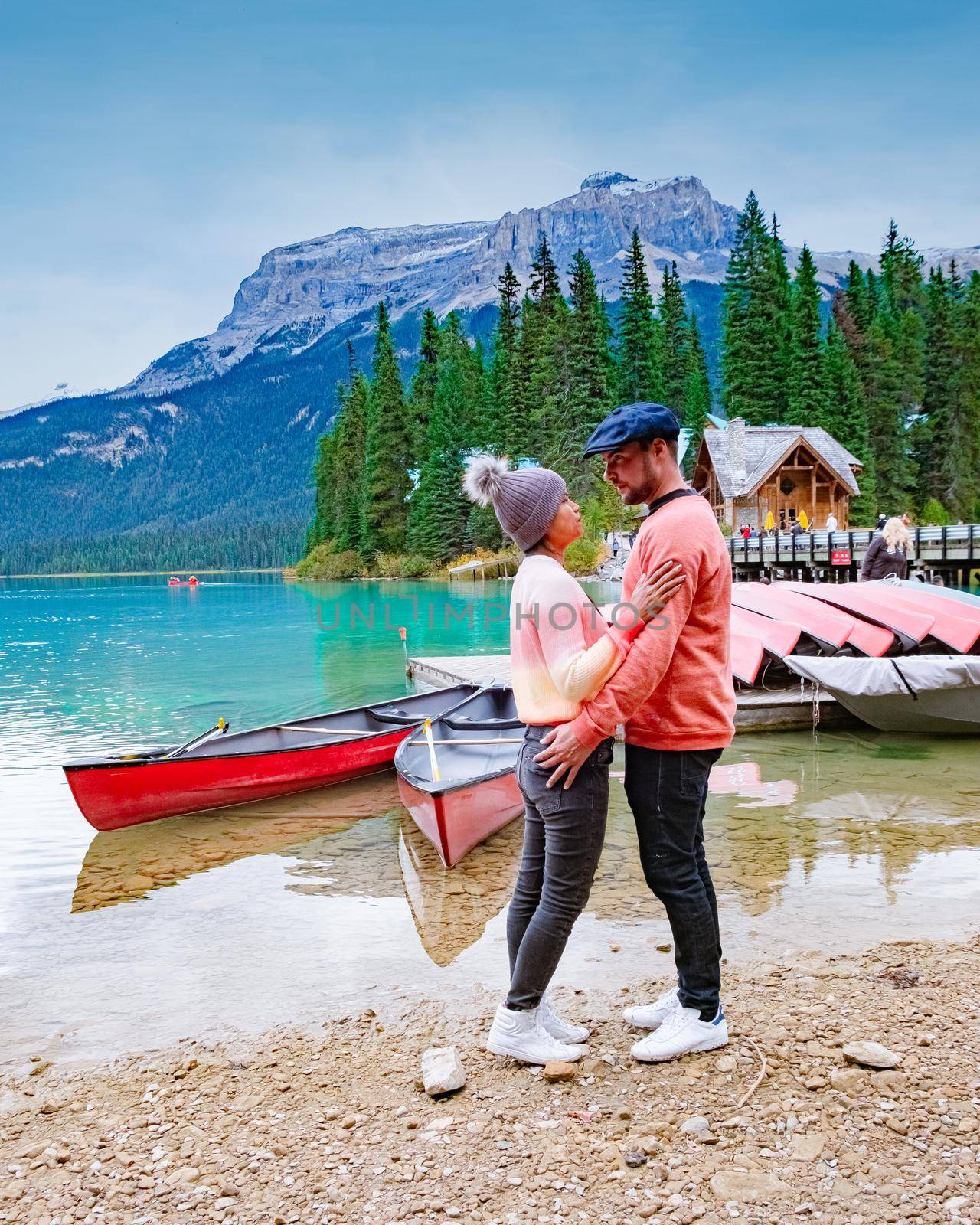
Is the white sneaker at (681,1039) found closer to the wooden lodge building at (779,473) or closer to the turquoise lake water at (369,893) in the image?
the turquoise lake water at (369,893)

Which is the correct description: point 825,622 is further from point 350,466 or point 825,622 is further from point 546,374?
point 350,466

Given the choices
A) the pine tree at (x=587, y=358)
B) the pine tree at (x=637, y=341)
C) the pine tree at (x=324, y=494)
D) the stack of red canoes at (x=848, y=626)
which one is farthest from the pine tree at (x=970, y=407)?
the pine tree at (x=324, y=494)

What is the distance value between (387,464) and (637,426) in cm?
7680

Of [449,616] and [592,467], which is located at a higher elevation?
[592,467]

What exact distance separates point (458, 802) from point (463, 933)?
1.53 metres

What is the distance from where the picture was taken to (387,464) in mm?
78500

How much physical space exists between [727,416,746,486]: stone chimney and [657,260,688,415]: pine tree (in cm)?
1912

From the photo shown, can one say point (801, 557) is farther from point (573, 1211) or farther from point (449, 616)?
point (573, 1211)

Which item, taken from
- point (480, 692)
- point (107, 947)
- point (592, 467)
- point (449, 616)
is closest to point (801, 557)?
point (449, 616)

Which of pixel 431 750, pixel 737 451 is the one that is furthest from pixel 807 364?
pixel 431 750

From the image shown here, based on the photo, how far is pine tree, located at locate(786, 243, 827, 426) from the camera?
2149 inches

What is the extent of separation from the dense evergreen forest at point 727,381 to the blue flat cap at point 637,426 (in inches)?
2114

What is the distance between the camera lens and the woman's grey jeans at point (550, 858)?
132 inches

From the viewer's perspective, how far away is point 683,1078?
3.45 m
